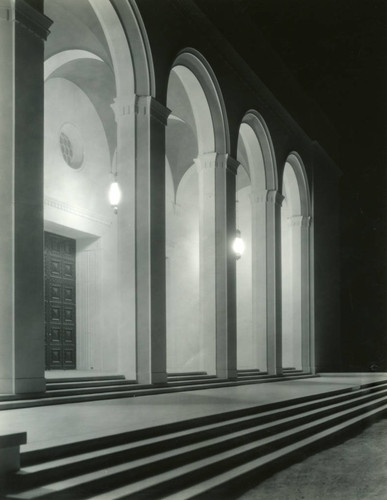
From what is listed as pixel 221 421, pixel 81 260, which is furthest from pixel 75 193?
pixel 221 421

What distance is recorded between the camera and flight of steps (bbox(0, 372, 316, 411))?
27.1 feet

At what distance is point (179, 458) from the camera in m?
6.35

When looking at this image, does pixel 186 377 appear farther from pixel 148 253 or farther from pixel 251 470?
pixel 251 470

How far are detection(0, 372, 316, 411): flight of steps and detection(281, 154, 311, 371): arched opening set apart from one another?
8139 millimetres

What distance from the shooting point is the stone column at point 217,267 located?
15.3 metres

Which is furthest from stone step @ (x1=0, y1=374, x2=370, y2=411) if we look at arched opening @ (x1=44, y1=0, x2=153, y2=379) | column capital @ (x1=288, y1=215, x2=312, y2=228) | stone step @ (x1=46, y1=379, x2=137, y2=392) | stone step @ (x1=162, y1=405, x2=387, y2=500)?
column capital @ (x1=288, y1=215, x2=312, y2=228)

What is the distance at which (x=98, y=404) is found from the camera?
29.3ft

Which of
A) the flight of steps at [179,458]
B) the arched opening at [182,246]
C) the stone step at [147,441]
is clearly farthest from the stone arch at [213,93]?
the flight of steps at [179,458]

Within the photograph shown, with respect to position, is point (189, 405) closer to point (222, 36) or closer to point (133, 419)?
point (133, 419)

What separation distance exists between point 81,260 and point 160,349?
270 inches

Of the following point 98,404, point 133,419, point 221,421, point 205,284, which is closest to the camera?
point 133,419

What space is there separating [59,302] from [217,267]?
4353 millimetres

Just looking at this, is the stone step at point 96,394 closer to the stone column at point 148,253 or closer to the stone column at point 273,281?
the stone column at point 148,253

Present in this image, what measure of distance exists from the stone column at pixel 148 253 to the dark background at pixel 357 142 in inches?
338
